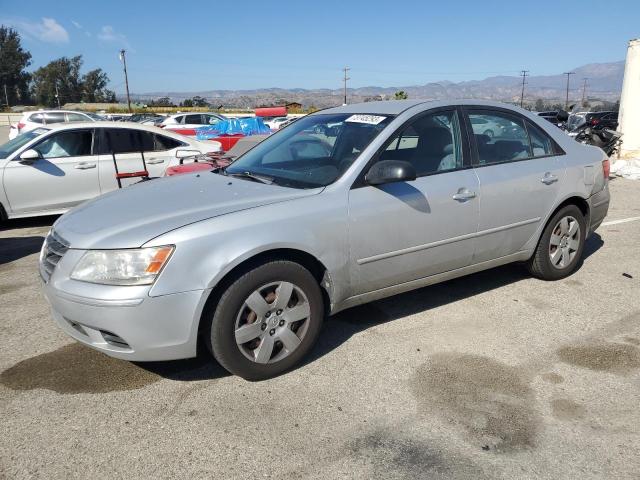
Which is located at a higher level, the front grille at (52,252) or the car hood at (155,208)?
the car hood at (155,208)

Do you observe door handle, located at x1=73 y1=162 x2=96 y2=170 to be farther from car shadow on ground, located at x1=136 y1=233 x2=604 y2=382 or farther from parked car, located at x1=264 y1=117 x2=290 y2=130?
parked car, located at x1=264 y1=117 x2=290 y2=130

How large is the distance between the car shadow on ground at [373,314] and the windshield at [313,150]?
3.69 feet

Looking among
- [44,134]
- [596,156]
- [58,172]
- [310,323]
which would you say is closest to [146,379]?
[310,323]

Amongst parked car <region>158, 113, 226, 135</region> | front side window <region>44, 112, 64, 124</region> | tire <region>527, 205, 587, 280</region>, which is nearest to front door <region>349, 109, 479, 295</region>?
tire <region>527, 205, 587, 280</region>

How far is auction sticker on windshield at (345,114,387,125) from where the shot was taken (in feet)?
12.4

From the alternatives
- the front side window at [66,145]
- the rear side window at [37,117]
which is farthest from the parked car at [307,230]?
the rear side window at [37,117]

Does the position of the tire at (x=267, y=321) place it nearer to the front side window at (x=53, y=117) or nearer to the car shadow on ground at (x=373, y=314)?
the car shadow on ground at (x=373, y=314)

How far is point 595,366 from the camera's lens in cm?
332

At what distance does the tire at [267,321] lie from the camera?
2920 millimetres

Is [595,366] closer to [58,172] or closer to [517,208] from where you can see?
[517,208]

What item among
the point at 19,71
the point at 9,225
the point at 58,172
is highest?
the point at 19,71

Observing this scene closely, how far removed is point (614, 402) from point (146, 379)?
2.71 m

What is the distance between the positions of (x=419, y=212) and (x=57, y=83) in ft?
371

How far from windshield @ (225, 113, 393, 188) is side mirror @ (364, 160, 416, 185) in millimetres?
209
